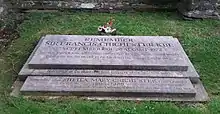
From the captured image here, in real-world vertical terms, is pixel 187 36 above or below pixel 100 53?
below

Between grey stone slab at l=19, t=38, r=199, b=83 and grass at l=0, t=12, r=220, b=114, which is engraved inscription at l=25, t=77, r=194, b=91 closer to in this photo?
grey stone slab at l=19, t=38, r=199, b=83

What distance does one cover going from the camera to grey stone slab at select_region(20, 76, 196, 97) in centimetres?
374

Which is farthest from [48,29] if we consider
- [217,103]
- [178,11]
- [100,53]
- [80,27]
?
[217,103]

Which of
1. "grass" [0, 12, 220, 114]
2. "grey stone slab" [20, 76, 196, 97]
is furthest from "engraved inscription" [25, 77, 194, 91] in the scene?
"grass" [0, 12, 220, 114]

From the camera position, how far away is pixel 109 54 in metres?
4.34

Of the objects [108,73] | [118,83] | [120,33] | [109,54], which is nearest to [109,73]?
[108,73]

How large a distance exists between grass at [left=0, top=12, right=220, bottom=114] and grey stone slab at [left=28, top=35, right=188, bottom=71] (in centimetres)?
40

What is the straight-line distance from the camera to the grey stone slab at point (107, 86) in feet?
12.3

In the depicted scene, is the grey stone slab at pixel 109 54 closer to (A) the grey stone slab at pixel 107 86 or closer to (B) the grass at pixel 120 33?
(A) the grey stone slab at pixel 107 86

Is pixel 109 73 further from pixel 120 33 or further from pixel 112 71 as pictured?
pixel 120 33

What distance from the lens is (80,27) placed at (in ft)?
19.3

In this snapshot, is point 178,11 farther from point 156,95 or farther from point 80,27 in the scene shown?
point 156,95

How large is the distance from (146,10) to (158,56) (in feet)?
8.64

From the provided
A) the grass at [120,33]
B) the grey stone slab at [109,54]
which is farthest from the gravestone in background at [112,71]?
the grass at [120,33]
